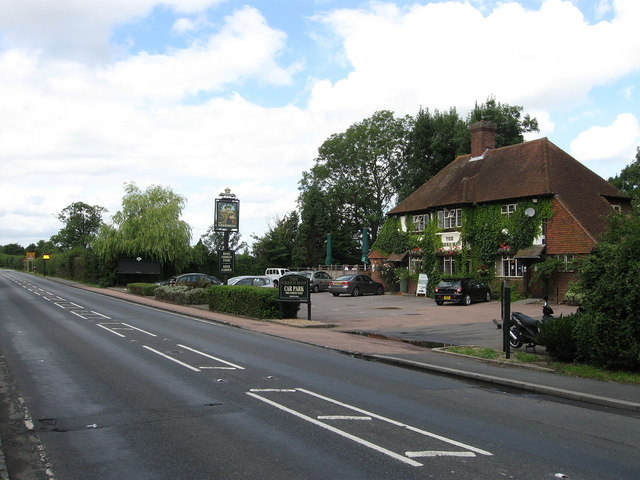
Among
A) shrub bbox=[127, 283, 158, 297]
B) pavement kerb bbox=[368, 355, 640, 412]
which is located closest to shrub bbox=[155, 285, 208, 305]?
shrub bbox=[127, 283, 158, 297]

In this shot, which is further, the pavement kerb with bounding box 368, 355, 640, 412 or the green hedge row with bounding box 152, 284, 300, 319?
the green hedge row with bounding box 152, 284, 300, 319

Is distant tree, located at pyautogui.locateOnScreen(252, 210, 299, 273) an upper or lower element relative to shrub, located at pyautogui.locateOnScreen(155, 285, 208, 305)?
upper

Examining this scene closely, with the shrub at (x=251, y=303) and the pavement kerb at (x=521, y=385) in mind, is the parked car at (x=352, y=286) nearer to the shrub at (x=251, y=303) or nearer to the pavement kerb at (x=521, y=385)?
the shrub at (x=251, y=303)

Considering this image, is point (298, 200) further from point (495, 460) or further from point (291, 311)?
point (495, 460)

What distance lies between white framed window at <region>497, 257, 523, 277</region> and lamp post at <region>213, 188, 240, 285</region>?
15748 mm

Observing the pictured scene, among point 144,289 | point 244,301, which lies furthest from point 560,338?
point 144,289

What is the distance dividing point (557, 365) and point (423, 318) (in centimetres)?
1134

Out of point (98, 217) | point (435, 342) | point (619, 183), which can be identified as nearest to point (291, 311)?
point (435, 342)

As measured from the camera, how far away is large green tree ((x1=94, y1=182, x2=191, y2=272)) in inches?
1845

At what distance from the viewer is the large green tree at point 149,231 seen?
4688 centimetres

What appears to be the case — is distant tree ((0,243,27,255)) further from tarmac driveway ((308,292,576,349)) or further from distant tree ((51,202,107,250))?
tarmac driveway ((308,292,576,349))

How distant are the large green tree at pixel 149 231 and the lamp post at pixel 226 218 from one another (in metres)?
22.6

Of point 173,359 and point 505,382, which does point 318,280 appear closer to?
point 173,359

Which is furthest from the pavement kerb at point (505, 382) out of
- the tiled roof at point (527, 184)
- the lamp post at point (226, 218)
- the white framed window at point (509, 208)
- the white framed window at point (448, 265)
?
the white framed window at point (448, 265)
